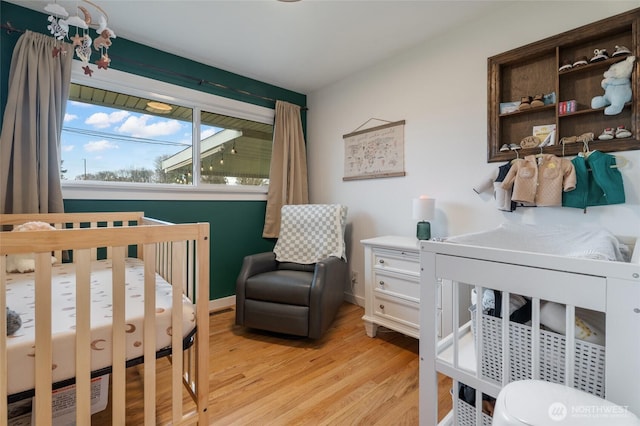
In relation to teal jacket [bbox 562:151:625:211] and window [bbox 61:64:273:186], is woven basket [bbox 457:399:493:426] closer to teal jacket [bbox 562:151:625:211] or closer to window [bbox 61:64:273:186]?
teal jacket [bbox 562:151:625:211]

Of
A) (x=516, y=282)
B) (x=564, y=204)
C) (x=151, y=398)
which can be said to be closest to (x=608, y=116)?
(x=564, y=204)

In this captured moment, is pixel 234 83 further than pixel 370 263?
Yes

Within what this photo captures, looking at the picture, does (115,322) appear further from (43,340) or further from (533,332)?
(533,332)

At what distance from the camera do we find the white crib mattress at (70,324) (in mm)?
862

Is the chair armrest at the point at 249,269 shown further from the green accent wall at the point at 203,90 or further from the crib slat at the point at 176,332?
the crib slat at the point at 176,332

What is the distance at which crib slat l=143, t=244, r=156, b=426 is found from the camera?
104 centimetres

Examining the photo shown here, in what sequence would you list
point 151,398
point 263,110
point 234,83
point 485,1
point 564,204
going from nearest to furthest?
point 151,398 → point 564,204 → point 485,1 → point 234,83 → point 263,110

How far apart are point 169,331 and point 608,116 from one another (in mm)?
2534

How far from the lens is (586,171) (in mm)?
1595

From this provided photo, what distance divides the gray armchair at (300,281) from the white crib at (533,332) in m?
1.13

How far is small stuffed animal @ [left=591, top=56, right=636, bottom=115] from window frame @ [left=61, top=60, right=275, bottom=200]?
274 centimetres

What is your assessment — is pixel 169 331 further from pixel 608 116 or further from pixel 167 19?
pixel 608 116

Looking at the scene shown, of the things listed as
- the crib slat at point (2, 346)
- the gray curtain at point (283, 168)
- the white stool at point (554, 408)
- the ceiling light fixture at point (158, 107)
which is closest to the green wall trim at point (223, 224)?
the gray curtain at point (283, 168)

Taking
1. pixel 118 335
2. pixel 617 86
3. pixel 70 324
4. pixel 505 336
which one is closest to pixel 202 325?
pixel 118 335
